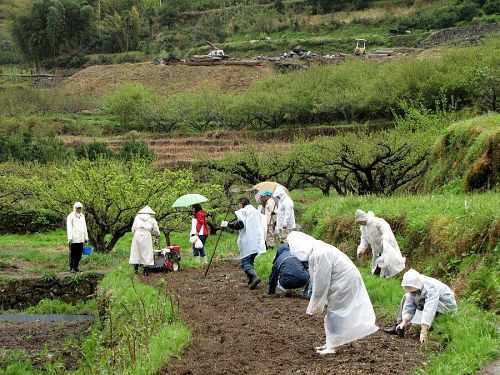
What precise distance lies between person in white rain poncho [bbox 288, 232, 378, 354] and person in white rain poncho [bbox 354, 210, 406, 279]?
13.6 feet

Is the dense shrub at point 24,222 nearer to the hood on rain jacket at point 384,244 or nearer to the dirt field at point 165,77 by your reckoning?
the hood on rain jacket at point 384,244

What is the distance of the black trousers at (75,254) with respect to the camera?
1991cm

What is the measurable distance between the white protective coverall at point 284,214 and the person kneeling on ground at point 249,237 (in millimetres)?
4045

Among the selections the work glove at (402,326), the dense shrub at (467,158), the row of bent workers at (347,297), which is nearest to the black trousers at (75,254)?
the dense shrub at (467,158)

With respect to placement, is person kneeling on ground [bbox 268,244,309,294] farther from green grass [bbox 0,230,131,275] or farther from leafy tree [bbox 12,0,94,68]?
leafy tree [bbox 12,0,94,68]

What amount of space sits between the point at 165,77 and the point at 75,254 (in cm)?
6377

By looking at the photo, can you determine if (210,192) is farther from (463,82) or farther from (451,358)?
Result: (463,82)

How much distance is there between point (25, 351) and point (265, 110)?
46.3 m

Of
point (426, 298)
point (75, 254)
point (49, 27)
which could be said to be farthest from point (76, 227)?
point (49, 27)

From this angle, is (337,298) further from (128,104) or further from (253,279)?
(128,104)

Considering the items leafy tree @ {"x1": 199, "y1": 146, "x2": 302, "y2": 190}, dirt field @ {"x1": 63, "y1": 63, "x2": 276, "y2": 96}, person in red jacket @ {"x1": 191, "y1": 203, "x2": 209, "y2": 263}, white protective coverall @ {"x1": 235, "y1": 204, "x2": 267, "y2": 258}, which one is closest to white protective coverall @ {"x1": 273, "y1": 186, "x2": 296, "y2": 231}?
person in red jacket @ {"x1": 191, "y1": 203, "x2": 209, "y2": 263}

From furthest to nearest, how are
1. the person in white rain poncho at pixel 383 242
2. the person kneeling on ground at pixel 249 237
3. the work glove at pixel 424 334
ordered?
1. the person kneeling on ground at pixel 249 237
2. the person in white rain poncho at pixel 383 242
3. the work glove at pixel 424 334

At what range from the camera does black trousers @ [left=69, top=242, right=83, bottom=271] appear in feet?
65.3

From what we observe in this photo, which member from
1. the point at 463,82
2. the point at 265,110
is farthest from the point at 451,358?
the point at 265,110
